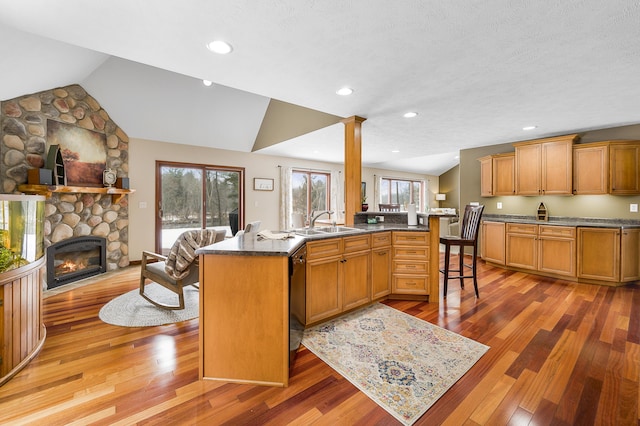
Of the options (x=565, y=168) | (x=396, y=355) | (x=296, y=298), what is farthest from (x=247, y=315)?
(x=565, y=168)

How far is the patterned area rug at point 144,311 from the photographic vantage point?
8.88 feet

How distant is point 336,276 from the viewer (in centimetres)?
265

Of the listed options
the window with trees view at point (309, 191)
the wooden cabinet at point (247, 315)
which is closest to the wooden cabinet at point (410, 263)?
the wooden cabinet at point (247, 315)

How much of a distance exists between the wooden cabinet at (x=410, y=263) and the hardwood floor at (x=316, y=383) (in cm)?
42

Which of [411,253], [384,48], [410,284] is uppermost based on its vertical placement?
[384,48]

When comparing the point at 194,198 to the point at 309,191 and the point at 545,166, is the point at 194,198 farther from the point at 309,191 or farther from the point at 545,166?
the point at 545,166

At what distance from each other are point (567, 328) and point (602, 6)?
253cm

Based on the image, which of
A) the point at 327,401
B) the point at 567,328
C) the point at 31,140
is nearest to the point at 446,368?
the point at 327,401

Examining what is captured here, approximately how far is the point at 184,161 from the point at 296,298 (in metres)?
4.44

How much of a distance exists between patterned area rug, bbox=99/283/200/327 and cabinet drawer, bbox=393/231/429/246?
229 cm

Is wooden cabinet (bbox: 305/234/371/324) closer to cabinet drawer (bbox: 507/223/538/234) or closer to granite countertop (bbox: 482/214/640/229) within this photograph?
cabinet drawer (bbox: 507/223/538/234)

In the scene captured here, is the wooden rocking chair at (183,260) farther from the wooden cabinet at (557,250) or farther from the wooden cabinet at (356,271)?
the wooden cabinet at (557,250)

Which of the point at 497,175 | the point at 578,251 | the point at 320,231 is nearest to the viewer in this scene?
the point at 320,231

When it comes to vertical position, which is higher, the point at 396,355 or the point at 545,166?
the point at 545,166
